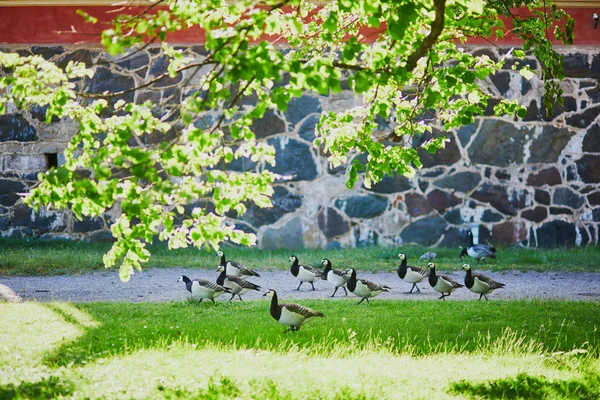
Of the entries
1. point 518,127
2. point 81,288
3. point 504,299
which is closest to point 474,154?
point 518,127

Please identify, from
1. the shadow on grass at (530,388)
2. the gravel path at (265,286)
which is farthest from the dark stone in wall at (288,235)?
the shadow on grass at (530,388)

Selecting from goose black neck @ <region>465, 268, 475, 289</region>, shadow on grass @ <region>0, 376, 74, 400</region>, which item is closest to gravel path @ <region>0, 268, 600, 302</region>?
goose black neck @ <region>465, 268, 475, 289</region>

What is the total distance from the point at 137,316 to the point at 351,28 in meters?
4.01

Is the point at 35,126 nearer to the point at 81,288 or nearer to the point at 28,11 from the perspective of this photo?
the point at 28,11

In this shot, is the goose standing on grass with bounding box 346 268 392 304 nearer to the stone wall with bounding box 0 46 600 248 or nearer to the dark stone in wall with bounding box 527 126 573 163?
the stone wall with bounding box 0 46 600 248

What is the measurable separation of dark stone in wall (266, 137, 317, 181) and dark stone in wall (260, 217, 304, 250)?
2.78 ft

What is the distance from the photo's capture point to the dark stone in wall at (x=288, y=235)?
15.0m

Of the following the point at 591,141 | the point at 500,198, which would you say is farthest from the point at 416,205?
the point at 591,141

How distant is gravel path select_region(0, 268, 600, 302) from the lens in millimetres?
10398

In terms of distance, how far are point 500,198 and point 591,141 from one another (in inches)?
79.6

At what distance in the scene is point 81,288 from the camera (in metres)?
10.9

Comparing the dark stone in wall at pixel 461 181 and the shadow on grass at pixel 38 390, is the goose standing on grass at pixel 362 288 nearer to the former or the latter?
the shadow on grass at pixel 38 390

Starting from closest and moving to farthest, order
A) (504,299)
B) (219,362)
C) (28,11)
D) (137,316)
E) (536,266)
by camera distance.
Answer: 1. (219,362)
2. (137,316)
3. (504,299)
4. (536,266)
5. (28,11)

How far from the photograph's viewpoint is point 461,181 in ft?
49.5
